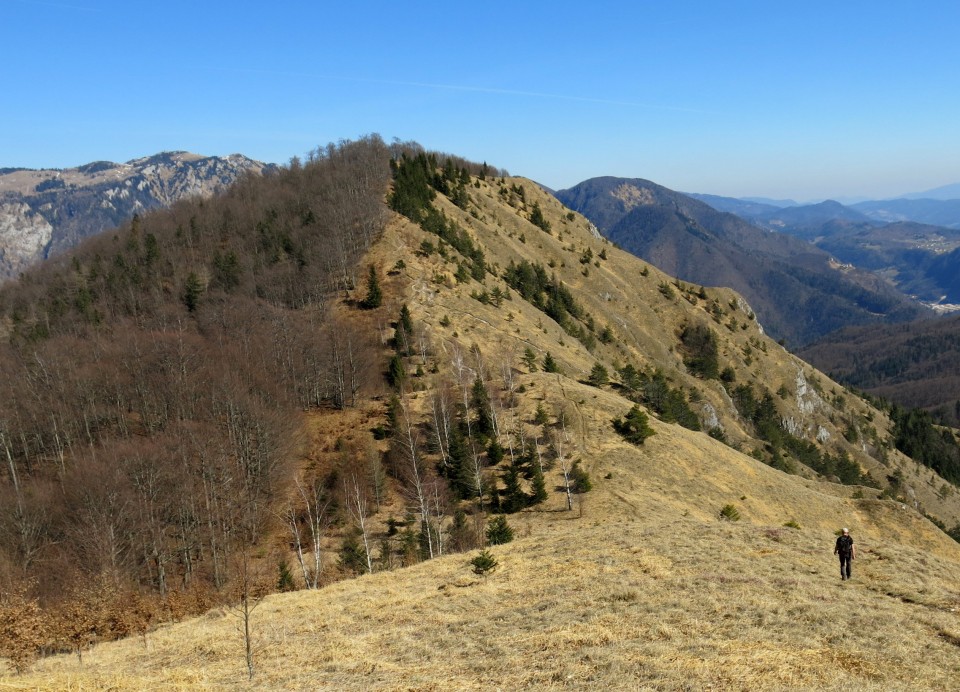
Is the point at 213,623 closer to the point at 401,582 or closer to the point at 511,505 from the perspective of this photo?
the point at 401,582

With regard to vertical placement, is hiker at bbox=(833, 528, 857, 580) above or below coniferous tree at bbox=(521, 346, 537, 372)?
below

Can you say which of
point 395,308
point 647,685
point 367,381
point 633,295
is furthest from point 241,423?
point 633,295

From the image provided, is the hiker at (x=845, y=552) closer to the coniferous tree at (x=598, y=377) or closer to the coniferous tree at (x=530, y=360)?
the coniferous tree at (x=530, y=360)

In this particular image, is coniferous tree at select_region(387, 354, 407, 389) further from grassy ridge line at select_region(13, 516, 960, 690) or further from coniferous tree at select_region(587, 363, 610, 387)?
grassy ridge line at select_region(13, 516, 960, 690)

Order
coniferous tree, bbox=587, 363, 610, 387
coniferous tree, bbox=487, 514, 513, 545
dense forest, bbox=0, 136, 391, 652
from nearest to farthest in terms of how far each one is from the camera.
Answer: coniferous tree, bbox=487, 514, 513, 545, dense forest, bbox=0, 136, 391, 652, coniferous tree, bbox=587, 363, 610, 387

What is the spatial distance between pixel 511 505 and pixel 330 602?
22.7 meters

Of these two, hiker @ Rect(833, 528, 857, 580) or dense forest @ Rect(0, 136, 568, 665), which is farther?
dense forest @ Rect(0, 136, 568, 665)

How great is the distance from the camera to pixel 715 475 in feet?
186

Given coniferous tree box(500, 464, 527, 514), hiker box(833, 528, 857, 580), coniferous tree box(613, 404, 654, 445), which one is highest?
hiker box(833, 528, 857, 580)

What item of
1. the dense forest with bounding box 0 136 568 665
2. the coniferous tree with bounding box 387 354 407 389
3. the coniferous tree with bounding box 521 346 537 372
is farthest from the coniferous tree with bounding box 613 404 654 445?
the coniferous tree with bounding box 387 354 407 389

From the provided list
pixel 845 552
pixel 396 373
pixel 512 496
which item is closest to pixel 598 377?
pixel 396 373

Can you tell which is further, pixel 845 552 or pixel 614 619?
pixel 845 552

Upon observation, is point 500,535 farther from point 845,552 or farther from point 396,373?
point 396,373

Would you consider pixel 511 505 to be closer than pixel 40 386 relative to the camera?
Yes
